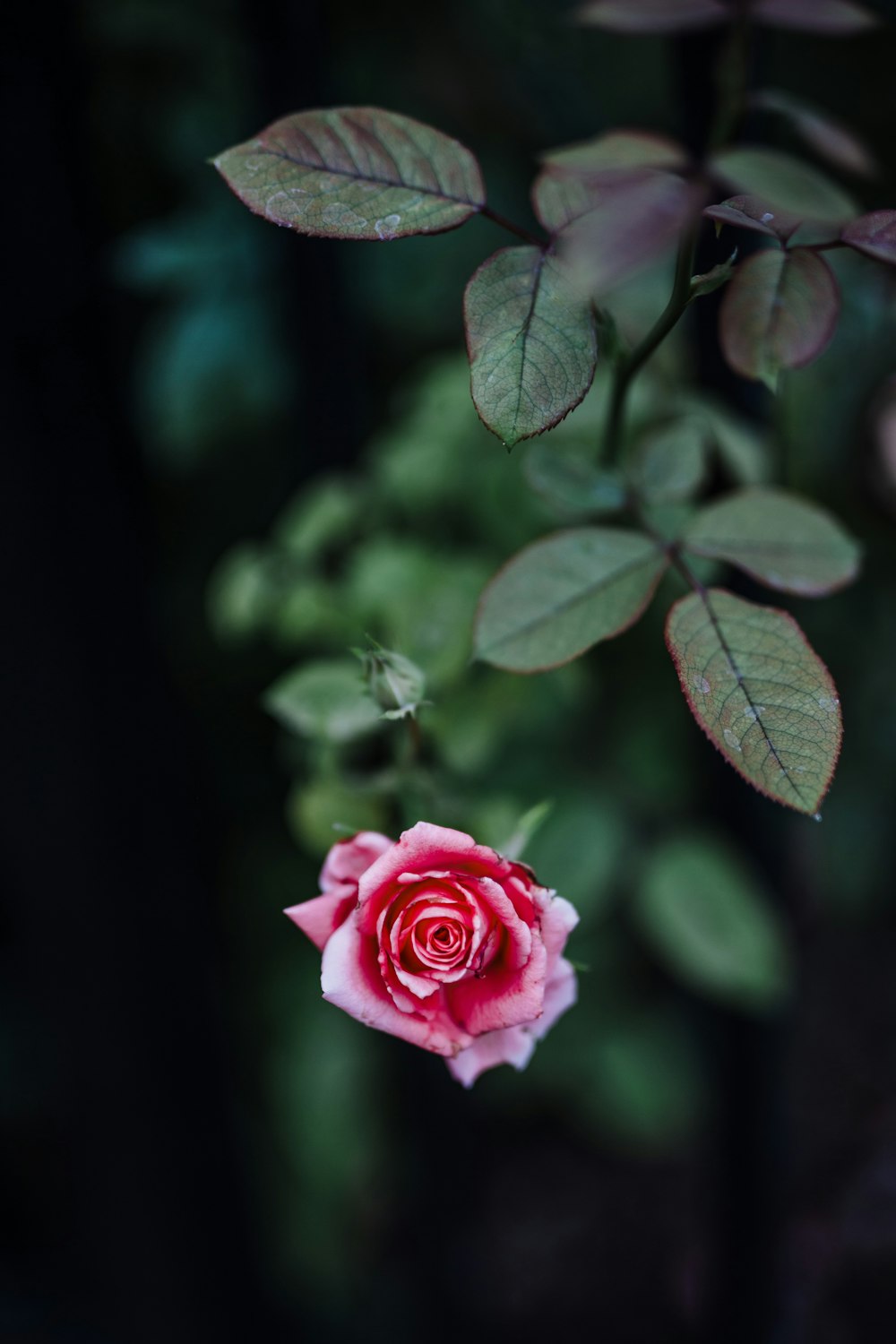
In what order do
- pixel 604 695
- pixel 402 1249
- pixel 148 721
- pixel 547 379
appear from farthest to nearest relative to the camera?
1. pixel 402 1249
2. pixel 604 695
3. pixel 148 721
4. pixel 547 379

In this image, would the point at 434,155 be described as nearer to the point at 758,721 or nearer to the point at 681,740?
the point at 758,721

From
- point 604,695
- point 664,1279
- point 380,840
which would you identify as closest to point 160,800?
point 604,695

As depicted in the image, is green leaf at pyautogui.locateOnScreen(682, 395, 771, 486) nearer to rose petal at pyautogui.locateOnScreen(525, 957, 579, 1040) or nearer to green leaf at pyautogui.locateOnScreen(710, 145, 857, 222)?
green leaf at pyautogui.locateOnScreen(710, 145, 857, 222)

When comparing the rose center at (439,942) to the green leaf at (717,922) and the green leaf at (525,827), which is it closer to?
the green leaf at (525,827)

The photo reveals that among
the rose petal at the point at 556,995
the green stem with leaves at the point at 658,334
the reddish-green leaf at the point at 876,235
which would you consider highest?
the reddish-green leaf at the point at 876,235

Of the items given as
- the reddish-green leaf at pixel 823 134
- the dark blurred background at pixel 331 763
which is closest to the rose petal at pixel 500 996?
the dark blurred background at pixel 331 763

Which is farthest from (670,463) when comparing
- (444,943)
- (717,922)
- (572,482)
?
(717,922)

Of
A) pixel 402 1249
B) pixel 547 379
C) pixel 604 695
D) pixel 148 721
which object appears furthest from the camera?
pixel 402 1249
